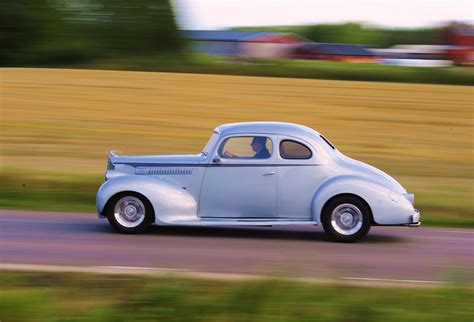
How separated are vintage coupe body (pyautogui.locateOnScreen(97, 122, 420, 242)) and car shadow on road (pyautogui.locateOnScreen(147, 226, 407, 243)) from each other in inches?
16.6

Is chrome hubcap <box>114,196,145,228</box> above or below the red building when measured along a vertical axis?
below

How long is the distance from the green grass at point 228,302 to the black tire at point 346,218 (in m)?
3.32

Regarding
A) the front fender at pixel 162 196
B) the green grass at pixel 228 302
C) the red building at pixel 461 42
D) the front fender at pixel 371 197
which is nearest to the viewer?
the green grass at pixel 228 302

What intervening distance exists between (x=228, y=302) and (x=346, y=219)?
471cm

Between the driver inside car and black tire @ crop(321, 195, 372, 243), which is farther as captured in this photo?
the driver inside car

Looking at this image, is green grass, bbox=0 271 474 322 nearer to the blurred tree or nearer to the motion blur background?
the motion blur background

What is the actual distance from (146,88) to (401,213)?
23.1 m

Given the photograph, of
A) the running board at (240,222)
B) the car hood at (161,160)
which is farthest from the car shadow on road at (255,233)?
the car hood at (161,160)

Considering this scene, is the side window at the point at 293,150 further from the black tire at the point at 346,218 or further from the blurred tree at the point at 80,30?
the blurred tree at the point at 80,30

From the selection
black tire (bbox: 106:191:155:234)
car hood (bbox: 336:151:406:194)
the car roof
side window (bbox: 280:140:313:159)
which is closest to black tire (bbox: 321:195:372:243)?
car hood (bbox: 336:151:406:194)

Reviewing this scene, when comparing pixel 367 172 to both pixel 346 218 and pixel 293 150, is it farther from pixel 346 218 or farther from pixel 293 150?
pixel 293 150

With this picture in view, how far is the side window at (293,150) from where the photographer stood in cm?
1141

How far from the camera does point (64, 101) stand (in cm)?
2984

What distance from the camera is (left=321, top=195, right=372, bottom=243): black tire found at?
36.8 ft
